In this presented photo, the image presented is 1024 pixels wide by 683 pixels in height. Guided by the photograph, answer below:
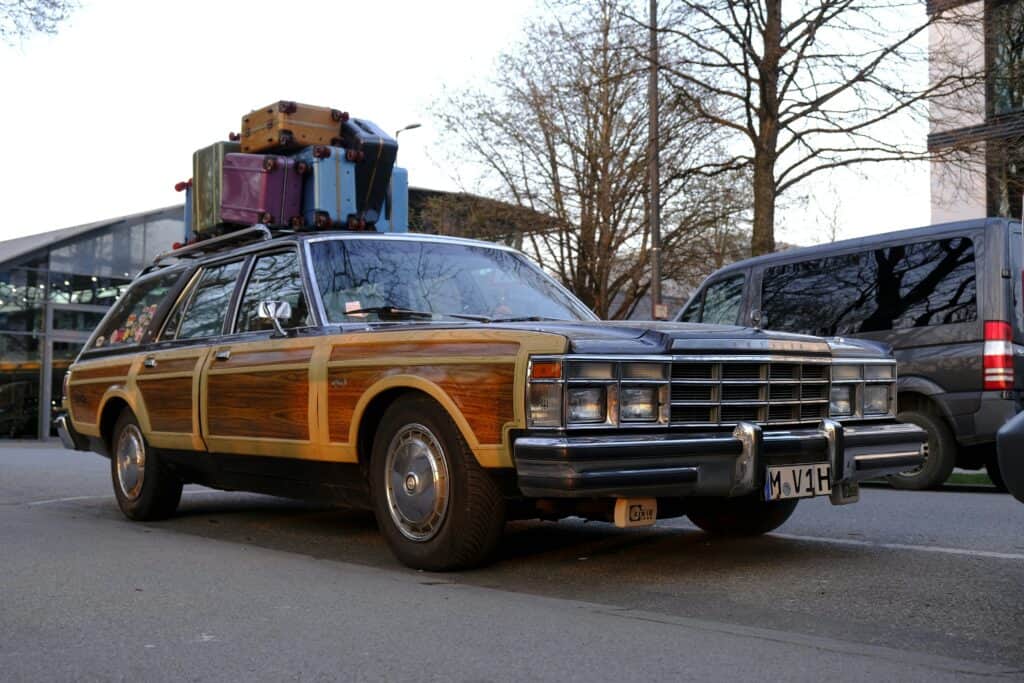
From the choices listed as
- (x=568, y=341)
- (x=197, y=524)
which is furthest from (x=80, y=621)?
(x=197, y=524)

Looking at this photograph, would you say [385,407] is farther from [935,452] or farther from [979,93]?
[979,93]

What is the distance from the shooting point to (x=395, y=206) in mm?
9438

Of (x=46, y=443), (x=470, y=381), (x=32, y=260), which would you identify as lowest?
(x=46, y=443)

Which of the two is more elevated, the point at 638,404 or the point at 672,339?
the point at 672,339

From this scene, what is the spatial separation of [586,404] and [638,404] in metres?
0.26

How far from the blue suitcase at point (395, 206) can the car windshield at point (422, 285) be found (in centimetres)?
216

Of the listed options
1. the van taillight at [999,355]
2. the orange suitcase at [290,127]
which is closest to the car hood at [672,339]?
the orange suitcase at [290,127]

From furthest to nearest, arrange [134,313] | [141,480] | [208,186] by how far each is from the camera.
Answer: [208,186] → [134,313] → [141,480]

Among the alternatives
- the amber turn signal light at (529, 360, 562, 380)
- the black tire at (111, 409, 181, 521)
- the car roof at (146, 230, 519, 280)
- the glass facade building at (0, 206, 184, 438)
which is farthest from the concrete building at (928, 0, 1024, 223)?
the glass facade building at (0, 206, 184, 438)

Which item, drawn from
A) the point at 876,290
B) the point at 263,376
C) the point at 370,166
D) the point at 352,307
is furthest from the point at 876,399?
the point at 876,290

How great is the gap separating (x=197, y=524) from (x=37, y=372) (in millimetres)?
25057

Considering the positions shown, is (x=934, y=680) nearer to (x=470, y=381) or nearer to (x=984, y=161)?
(x=470, y=381)

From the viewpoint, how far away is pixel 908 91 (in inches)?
682

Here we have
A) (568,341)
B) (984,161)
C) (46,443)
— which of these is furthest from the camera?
(46,443)
